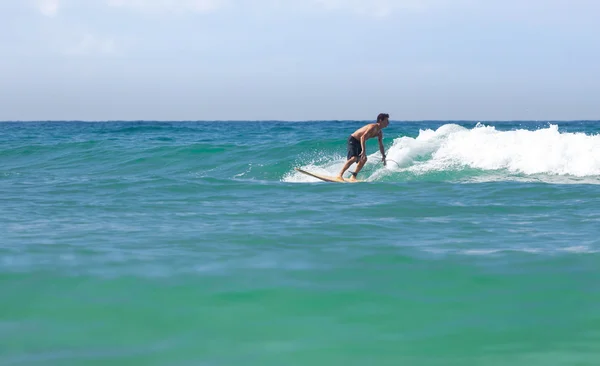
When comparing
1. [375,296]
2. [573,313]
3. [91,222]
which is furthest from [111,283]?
[573,313]

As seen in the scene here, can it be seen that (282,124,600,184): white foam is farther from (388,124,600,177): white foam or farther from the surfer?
the surfer

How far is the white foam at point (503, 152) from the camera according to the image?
50.2ft

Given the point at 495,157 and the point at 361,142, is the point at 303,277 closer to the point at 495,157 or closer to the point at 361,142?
the point at 361,142

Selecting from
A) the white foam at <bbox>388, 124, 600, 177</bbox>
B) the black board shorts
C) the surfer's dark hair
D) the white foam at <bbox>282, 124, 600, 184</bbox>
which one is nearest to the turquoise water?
the surfer's dark hair

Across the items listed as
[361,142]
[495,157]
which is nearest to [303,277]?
[361,142]

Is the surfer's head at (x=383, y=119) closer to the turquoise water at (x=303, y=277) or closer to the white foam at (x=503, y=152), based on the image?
the white foam at (x=503, y=152)

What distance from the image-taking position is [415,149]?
60.4 ft

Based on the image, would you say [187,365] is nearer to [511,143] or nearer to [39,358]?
[39,358]

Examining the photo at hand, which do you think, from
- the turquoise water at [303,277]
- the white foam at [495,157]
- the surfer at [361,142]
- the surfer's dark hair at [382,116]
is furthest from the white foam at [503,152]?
the turquoise water at [303,277]

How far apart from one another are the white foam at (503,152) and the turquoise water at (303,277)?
4.49m

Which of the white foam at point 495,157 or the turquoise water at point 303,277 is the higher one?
the white foam at point 495,157

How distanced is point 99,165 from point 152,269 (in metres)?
15.4

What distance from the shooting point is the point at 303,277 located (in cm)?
548

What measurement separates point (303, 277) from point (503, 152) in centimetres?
1254
